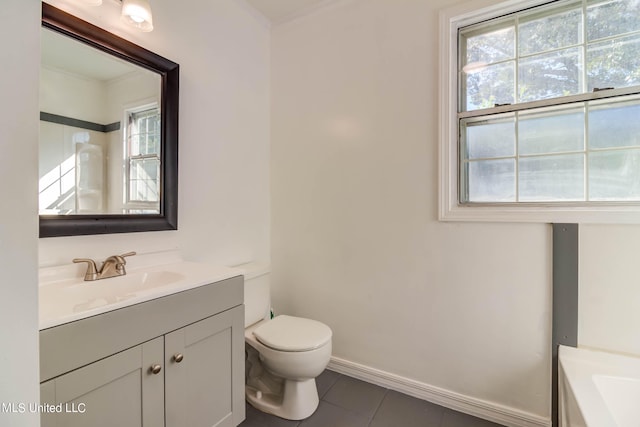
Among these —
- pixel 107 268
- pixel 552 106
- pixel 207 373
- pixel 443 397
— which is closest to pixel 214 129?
pixel 107 268

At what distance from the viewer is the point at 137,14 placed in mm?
1286

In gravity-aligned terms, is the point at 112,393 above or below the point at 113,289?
below

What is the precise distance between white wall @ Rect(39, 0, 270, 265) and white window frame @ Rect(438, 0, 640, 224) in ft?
4.15

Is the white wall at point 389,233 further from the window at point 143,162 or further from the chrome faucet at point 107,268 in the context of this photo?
the chrome faucet at point 107,268

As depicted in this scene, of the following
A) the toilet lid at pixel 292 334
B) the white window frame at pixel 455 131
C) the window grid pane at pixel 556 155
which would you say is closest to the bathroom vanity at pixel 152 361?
the toilet lid at pixel 292 334

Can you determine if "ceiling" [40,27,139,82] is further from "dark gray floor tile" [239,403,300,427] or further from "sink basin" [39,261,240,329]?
"dark gray floor tile" [239,403,300,427]

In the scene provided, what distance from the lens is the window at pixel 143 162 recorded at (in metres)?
1.42

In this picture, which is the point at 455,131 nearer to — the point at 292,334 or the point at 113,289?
the point at 292,334

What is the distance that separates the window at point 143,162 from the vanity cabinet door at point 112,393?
73 cm

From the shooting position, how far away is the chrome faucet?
123 cm

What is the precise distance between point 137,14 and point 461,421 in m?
2.57

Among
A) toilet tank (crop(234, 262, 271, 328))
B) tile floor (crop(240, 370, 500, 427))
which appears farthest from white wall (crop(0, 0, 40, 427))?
tile floor (crop(240, 370, 500, 427))

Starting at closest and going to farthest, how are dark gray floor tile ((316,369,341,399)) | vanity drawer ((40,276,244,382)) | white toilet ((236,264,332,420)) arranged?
1. vanity drawer ((40,276,244,382))
2. white toilet ((236,264,332,420))
3. dark gray floor tile ((316,369,341,399))

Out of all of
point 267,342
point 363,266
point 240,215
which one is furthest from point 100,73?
point 363,266
